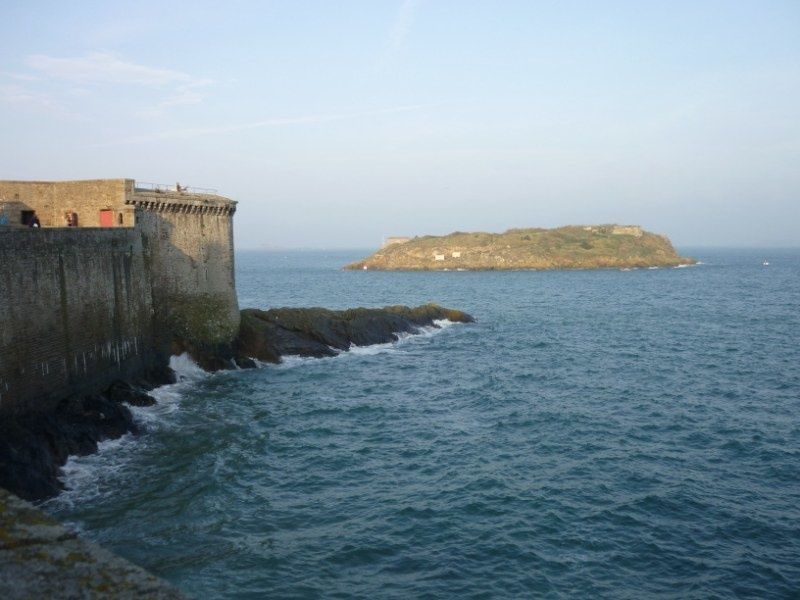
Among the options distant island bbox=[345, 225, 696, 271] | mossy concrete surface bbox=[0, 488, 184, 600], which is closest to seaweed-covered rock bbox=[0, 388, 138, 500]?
mossy concrete surface bbox=[0, 488, 184, 600]

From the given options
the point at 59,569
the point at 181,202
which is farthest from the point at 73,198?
the point at 59,569

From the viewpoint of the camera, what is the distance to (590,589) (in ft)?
43.9

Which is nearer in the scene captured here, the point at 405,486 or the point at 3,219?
the point at 405,486

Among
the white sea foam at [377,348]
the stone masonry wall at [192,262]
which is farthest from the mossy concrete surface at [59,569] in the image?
the white sea foam at [377,348]

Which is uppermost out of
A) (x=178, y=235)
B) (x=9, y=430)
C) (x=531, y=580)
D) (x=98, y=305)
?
(x=178, y=235)

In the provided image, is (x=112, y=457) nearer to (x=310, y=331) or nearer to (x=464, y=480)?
(x=464, y=480)

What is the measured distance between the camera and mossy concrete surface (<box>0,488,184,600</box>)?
577 centimetres

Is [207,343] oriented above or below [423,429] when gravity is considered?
above

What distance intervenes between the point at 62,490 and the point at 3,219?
52.0 ft

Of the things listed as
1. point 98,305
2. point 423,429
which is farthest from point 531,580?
point 98,305

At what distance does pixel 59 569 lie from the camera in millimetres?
6148

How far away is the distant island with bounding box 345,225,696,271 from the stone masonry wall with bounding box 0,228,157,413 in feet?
405

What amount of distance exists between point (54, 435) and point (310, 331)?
2097 cm

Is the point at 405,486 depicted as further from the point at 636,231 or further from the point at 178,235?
the point at 636,231
